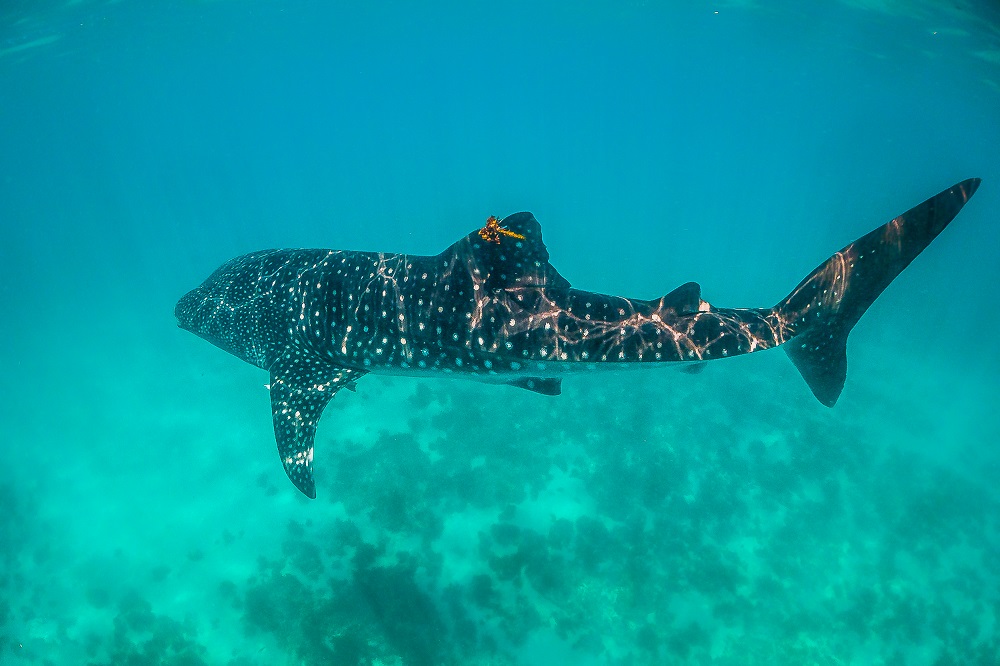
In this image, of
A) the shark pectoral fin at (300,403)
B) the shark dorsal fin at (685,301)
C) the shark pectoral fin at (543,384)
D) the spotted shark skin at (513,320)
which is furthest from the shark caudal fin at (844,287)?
the shark pectoral fin at (300,403)

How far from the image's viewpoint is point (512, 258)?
7008 mm

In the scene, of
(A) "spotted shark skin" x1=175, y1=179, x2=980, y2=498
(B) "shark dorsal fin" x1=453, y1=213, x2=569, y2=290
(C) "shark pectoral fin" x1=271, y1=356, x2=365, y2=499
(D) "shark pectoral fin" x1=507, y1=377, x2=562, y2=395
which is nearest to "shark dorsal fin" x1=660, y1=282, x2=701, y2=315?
(A) "spotted shark skin" x1=175, y1=179, x2=980, y2=498

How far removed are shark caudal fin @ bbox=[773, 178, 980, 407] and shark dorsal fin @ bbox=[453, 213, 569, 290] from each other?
11.2ft

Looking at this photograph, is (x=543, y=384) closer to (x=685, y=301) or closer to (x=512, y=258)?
(x=512, y=258)

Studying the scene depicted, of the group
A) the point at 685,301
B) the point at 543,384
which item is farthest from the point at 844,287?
the point at 543,384

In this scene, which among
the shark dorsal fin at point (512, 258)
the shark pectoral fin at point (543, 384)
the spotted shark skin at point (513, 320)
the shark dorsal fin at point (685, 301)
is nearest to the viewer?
the spotted shark skin at point (513, 320)

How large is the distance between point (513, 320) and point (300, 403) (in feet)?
12.7

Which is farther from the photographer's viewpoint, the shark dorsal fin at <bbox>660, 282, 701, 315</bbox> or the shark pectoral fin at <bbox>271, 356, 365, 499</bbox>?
the shark pectoral fin at <bbox>271, 356, 365, 499</bbox>

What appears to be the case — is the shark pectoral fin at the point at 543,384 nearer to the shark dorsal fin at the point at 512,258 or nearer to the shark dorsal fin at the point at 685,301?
the shark dorsal fin at the point at 512,258

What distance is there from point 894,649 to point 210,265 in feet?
189

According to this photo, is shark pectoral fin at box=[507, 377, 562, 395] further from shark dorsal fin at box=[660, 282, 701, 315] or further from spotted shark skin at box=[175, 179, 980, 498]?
shark dorsal fin at box=[660, 282, 701, 315]

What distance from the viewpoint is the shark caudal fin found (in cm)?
552

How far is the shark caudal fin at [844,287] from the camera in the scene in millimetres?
5523

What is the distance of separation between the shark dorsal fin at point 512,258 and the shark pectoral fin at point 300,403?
10.2ft
